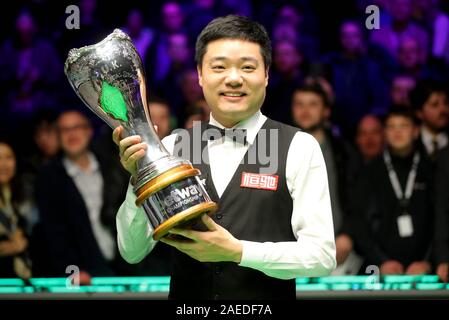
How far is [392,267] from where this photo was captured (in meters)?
3.58

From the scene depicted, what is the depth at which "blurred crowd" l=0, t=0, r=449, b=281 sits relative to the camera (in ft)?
11.8

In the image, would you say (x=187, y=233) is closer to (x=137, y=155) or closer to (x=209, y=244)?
(x=209, y=244)

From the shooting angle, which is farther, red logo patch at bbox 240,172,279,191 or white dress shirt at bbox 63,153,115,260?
white dress shirt at bbox 63,153,115,260

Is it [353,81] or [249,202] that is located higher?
[353,81]

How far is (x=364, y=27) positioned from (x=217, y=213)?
245 centimetres

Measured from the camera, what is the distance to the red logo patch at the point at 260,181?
1.72 m

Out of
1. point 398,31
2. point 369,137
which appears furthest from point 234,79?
point 398,31

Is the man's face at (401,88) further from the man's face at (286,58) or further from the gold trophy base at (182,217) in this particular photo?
the gold trophy base at (182,217)

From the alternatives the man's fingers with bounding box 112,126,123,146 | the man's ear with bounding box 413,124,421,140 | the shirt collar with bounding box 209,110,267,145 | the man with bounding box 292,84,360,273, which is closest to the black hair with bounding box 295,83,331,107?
the man with bounding box 292,84,360,273

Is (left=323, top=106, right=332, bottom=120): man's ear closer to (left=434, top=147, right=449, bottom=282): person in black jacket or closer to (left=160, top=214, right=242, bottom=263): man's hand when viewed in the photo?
(left=434, top=147, right=449, bottom=282): person in black jacket

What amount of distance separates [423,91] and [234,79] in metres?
2.33

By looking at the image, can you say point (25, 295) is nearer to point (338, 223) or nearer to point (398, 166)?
point (338, 223)

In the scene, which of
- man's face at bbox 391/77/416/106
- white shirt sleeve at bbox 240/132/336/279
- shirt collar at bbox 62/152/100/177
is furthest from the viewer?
man's face at bbox 391/77/416/106

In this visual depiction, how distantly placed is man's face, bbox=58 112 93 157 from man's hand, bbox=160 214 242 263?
210 cm
